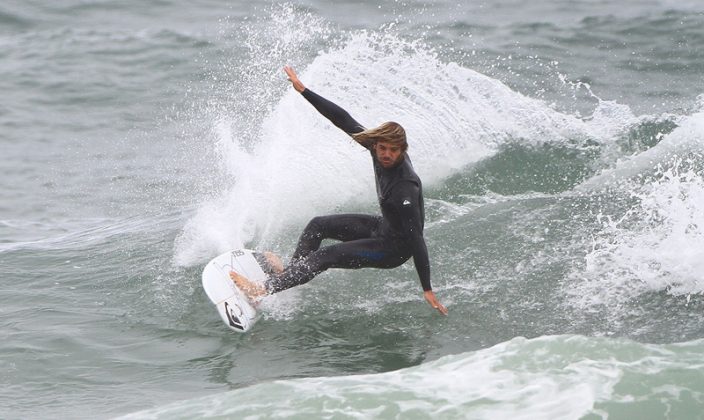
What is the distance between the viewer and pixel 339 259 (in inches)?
307

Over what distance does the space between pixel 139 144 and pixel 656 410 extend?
33.1ft

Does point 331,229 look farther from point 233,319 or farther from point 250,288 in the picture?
point 233,319

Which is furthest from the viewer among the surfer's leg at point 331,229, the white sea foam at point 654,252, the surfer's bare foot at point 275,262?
the surfer's bare foot at point 275,262

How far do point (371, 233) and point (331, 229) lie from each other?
34cm

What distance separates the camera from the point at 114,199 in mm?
12320

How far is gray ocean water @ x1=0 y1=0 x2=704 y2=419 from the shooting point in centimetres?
634

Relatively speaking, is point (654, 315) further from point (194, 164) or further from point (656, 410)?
point (194, 164)

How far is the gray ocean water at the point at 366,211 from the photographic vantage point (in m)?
6.34

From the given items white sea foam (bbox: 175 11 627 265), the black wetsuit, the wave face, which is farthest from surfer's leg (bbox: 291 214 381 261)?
the wave face

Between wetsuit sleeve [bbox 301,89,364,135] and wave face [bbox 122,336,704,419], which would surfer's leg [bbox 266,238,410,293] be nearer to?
wetsuit sleeve [bbox 301,89,364,135]

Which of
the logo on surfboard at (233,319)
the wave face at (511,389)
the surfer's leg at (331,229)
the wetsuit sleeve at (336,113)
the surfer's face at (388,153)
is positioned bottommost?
the logo on surfboard at (233,319)

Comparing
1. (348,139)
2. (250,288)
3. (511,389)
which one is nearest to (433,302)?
(250,288)

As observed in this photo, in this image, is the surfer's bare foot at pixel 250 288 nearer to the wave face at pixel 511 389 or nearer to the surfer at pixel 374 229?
the surfer at pixel 374 229

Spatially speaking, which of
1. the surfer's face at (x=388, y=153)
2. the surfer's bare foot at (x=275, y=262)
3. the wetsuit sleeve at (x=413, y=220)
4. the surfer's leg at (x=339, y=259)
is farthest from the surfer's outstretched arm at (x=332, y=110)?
the surfer's bare foot at (x=275, y=262)
